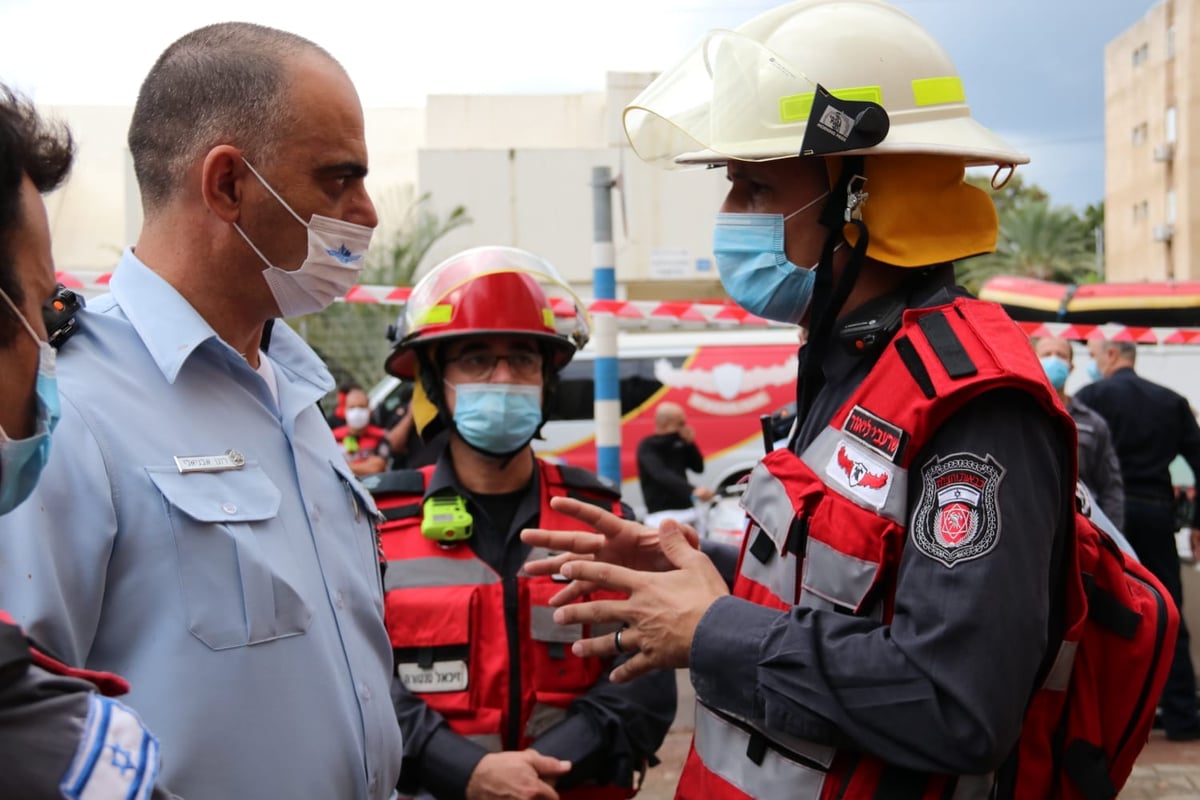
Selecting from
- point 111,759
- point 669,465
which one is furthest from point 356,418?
point 111,759

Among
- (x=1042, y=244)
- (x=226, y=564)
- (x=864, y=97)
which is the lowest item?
(x=226, y=564)

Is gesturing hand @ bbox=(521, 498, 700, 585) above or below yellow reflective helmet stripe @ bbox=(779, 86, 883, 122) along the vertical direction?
below

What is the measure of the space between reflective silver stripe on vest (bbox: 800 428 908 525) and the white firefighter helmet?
493mm

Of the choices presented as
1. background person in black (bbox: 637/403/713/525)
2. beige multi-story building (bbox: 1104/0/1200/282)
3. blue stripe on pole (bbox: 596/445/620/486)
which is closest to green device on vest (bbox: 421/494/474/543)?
blue stripe on pole (bbox: 596/445/620/486)

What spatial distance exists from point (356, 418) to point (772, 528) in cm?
766

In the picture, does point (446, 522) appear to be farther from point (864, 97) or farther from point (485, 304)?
point (864, 97)

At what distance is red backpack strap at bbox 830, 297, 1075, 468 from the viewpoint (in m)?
1.63

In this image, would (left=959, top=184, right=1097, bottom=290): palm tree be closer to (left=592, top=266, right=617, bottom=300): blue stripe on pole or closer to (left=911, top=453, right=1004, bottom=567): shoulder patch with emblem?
(left=592, top=266, right=617, bottom=300): blue stripe on pole

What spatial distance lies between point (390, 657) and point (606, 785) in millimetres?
872

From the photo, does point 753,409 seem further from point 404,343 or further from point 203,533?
point 203,533

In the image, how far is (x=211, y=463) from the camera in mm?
1751

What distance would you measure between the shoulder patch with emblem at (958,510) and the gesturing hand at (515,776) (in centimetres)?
121

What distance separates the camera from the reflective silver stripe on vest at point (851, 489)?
66.4 inches

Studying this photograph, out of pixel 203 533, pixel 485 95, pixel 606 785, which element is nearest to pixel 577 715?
pixel 606 785
